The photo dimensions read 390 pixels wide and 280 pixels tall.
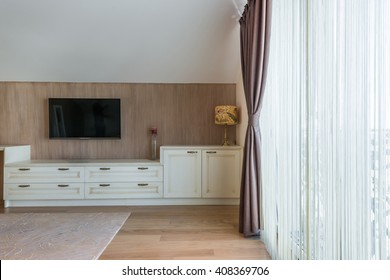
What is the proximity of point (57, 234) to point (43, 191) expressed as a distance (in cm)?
120

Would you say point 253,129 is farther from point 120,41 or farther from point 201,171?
point 120,41

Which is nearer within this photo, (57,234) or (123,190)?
(57,234)

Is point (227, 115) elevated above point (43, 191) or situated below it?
above

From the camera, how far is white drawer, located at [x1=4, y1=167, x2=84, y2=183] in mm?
3434

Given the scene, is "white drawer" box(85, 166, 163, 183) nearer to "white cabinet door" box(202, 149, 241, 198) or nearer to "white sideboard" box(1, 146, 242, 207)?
"white sideboard" box(1, 146, 242, 207)

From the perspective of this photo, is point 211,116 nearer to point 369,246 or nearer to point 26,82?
point 26,82

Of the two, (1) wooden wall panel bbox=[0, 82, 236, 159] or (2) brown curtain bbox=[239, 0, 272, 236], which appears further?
(1) wooden wall panel bbox=[0, 82, 236, 159]

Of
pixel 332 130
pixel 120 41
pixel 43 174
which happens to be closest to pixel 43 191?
pixel 43 174

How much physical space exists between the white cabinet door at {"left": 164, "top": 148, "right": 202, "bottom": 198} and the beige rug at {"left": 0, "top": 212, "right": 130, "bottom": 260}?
0.67 metres

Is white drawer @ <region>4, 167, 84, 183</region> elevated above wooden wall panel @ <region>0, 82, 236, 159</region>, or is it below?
below

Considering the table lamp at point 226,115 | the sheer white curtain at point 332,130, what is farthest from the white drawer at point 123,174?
the sheer white curtain at point 332,130

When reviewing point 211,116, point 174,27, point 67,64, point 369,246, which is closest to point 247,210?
point 369,246

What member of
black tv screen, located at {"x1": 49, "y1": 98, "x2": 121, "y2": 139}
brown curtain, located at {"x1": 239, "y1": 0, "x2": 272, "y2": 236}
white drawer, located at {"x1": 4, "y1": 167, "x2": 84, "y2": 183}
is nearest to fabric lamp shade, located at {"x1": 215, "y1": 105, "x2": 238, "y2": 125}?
brown curtain, located at {"x1": 239, "y1": 0, "x2": 272, "y2": 236}

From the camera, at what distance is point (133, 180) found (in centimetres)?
351
